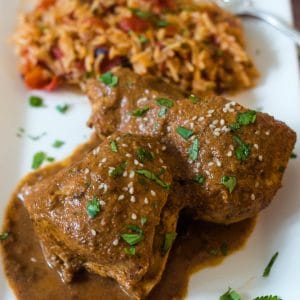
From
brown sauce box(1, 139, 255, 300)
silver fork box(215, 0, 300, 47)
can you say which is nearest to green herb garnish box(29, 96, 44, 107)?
brown sauce box(1, 139, 255, 300)

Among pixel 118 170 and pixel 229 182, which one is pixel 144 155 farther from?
pixel 229 182

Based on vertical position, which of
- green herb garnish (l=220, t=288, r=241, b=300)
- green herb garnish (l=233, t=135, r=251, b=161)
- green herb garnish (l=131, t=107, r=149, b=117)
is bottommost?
green herb garnish (l=220, t=288, r=241, b=300)

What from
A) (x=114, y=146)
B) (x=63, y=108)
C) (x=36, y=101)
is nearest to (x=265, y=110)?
(x=114, y=146)

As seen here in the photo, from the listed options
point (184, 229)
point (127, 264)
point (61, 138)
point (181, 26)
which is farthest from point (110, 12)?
point (127, 264)

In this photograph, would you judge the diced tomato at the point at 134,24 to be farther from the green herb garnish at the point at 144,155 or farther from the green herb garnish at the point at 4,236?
the green herb garnish at the point at 4,236

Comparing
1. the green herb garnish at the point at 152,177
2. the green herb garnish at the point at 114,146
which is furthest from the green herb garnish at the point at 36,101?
the green herb garnish at the point at 152,177

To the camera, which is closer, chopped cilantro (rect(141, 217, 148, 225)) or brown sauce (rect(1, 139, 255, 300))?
chopped cilantro (rect(141, 217, 148, 225))

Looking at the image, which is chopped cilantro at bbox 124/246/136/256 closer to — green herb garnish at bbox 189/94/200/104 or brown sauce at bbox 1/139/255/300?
brown sauce at bbox 1/139/255/300
